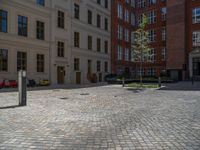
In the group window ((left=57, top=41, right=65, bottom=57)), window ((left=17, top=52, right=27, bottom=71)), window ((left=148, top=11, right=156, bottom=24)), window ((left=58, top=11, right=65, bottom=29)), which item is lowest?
window ((left=17, top=52, right=27, bottom=71))

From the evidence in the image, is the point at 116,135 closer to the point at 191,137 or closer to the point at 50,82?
the point at 191,137

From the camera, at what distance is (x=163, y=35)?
51.2m

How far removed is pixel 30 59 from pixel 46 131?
939 inches

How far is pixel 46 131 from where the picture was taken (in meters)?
6.61

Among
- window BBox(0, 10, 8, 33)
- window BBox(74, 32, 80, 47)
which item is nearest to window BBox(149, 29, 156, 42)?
window BBox(74, 32, 80, 47)

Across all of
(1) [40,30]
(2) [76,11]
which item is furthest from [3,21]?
(2) [76,11]

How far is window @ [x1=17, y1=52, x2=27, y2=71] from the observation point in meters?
27.7

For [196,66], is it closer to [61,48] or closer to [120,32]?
[120,32]

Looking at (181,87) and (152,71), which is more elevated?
(152,71)

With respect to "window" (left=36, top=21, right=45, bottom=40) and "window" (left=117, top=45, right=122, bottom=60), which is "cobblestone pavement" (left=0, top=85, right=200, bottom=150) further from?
"window" (left=117, top=45, right=122, bottom=60)

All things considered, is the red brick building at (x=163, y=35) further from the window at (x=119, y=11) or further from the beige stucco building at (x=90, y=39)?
the beige stucco building at (x=90, y=39)

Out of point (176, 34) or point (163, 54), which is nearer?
point (176, 34)

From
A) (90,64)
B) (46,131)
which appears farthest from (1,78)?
(46,131)

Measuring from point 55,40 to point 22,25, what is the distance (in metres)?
5.64
